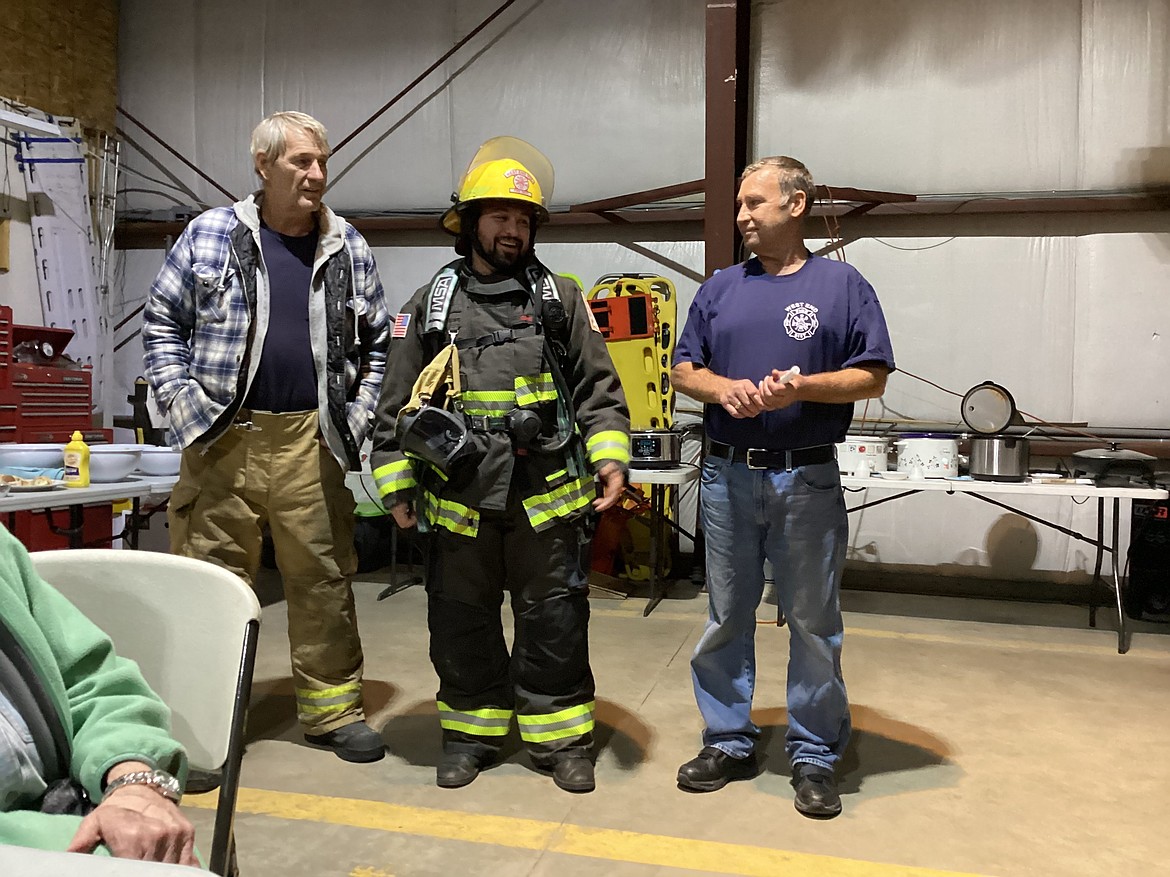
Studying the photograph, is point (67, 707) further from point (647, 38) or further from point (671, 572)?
point (647, 38)

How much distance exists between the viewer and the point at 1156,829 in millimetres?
2627

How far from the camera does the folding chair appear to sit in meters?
1.46

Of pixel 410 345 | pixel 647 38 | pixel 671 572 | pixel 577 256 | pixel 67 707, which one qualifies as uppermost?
pixel 647 38

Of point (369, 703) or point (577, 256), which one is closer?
point (369, 703)

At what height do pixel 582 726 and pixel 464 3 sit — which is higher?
pixel 464 3

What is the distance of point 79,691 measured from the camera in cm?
129

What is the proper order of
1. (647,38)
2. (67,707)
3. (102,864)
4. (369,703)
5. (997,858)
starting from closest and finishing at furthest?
Answer: (102,864), (67,707), (997,858), (369,703), (647,38)

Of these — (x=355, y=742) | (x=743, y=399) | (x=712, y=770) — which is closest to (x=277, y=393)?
(x=355, y=742)

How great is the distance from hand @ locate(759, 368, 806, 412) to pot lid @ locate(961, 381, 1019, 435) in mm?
2634

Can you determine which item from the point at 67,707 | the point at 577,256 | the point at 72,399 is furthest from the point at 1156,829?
the point at 72,399

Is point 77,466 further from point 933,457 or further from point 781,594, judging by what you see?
point 933,457

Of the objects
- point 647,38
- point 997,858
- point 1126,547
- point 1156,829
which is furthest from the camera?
point 647,38

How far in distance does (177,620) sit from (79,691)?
27 centimetres

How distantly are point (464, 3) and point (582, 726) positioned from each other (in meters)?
5.39
